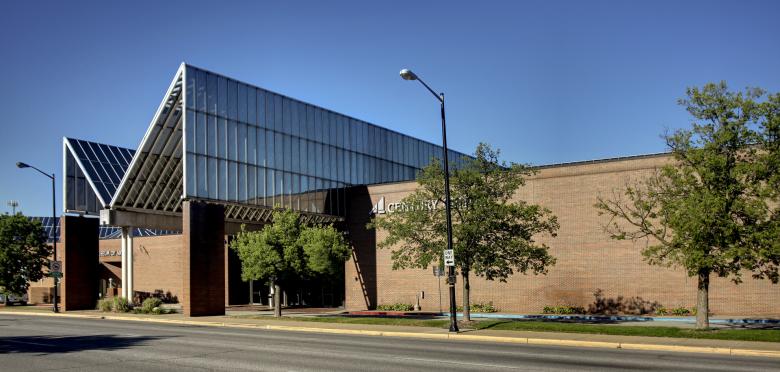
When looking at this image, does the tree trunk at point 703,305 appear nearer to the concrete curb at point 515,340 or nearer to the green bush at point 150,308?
the concrete curb at point 515,340

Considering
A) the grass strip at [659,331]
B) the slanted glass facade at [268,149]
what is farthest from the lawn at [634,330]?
the slanted glass facade at [268,149]

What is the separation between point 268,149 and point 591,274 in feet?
70.5

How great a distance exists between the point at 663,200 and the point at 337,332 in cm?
1379

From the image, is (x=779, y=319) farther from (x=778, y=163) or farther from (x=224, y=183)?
(x=224, y=183)

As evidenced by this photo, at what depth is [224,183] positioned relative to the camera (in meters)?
41.6

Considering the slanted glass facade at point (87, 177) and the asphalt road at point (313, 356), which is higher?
the slanted glass facade at point (87, 177)

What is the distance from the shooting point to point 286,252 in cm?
3838

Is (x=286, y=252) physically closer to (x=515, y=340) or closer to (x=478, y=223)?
(x=478, y=223)

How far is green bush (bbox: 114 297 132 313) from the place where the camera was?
44.2 meters

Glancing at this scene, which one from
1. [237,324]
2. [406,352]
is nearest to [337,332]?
[237,324]

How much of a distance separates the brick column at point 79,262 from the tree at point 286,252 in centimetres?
1590

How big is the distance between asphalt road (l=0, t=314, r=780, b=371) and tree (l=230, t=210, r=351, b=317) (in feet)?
39.3

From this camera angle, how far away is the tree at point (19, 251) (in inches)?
2132

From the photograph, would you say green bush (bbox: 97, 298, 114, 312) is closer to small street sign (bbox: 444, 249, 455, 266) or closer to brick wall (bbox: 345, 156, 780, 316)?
brick wall (bbox: 345, 156, 780, 316)
